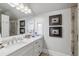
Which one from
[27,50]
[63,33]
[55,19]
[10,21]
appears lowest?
[27,50]

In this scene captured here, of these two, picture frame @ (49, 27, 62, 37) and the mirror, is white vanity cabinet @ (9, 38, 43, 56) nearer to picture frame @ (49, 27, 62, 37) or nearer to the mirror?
the mirror

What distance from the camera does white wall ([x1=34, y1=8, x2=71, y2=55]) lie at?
2197 mm

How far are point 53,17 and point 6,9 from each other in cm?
147

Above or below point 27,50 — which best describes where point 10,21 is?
above

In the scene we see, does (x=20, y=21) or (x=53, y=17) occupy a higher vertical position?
(x=53, y=17)

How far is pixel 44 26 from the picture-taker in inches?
97.4

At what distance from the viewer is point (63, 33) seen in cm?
230


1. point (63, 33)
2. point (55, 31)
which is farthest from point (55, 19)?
point (63, 33)

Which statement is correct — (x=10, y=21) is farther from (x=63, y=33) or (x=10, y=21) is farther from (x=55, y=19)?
(x=63, y=33)

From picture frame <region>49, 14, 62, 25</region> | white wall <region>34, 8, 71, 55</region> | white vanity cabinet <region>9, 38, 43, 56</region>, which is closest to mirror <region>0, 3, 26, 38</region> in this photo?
white vanity cabinet <region>9, 38, 43, 56</region>

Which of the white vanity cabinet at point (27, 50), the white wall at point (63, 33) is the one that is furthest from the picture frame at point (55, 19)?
the white vanity cabinet at point (27, 50)

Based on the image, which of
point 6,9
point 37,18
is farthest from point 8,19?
point 37,18

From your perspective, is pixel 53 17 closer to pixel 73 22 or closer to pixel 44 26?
pixel 44 26

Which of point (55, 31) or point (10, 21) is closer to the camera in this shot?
point (10, 21)
